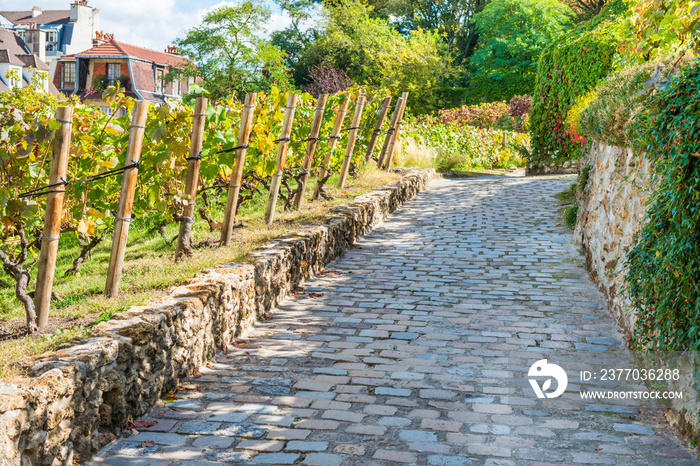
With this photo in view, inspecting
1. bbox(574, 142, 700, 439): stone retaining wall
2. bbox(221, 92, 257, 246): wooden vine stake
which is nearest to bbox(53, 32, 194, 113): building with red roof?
bbox(221, 92, 257, 246): wooden vine stake

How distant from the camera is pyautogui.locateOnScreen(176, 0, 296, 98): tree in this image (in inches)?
1352

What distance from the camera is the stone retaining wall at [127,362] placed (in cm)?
262

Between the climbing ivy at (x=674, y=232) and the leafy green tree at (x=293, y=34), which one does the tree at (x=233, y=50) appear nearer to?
the leafy green tree at (x=293, y=34)

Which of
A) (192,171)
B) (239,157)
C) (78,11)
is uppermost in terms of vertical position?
(78,11)

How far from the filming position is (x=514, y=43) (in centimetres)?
3238

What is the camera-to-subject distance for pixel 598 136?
19.8ft

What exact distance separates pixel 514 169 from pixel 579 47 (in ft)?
16.1

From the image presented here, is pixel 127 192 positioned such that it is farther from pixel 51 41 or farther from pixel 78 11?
pixel 78 11

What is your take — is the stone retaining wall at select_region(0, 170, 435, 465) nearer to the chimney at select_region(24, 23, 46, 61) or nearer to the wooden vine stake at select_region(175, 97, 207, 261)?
the wooden vine stake at select_region(175, 97, 207, 261)

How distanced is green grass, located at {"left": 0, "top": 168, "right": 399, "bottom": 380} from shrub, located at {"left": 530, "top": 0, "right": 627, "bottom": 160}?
585cm

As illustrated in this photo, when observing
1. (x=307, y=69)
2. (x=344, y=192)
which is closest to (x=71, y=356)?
(x=344, y=192)

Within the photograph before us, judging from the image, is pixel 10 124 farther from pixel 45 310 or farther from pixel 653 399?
pixel 653 399

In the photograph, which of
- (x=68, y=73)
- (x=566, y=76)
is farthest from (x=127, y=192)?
(x=68, y=73)
